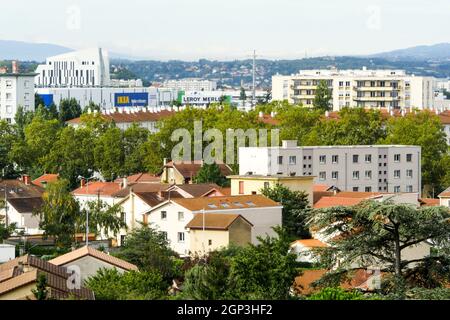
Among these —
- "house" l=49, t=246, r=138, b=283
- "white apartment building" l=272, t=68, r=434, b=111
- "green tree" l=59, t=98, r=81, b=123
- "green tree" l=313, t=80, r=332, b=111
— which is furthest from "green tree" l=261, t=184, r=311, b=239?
"white apartment building" l=272, t=68, r=434, b=111

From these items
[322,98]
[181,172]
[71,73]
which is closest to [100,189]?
[181,172]

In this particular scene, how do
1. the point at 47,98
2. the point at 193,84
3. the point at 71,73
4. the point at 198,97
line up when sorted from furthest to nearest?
the point at 193,84 < the point at 198,97 < the point at 71,73 < the point at 47,98

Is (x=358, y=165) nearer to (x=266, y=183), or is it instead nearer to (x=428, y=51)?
(x=428, y=51)

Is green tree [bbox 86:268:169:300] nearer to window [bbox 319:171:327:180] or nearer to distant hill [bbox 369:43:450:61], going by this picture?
distant hill [bbox 369:43:450:61]

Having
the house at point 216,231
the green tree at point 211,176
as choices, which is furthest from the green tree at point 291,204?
the green tree at point 211,176

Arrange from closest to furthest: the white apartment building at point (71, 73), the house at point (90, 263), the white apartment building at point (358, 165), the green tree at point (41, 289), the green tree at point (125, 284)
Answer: the green tree at point (41, 289) < the green tree at point (125, 284) < the house at point (90, 263) < the white apartment building at point (358, 165) < the white apartment building at point (71, 73)

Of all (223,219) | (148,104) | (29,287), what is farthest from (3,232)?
(148,104)

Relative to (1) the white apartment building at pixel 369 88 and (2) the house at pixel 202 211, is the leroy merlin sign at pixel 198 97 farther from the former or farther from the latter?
(2) the house at pixel 202 211
